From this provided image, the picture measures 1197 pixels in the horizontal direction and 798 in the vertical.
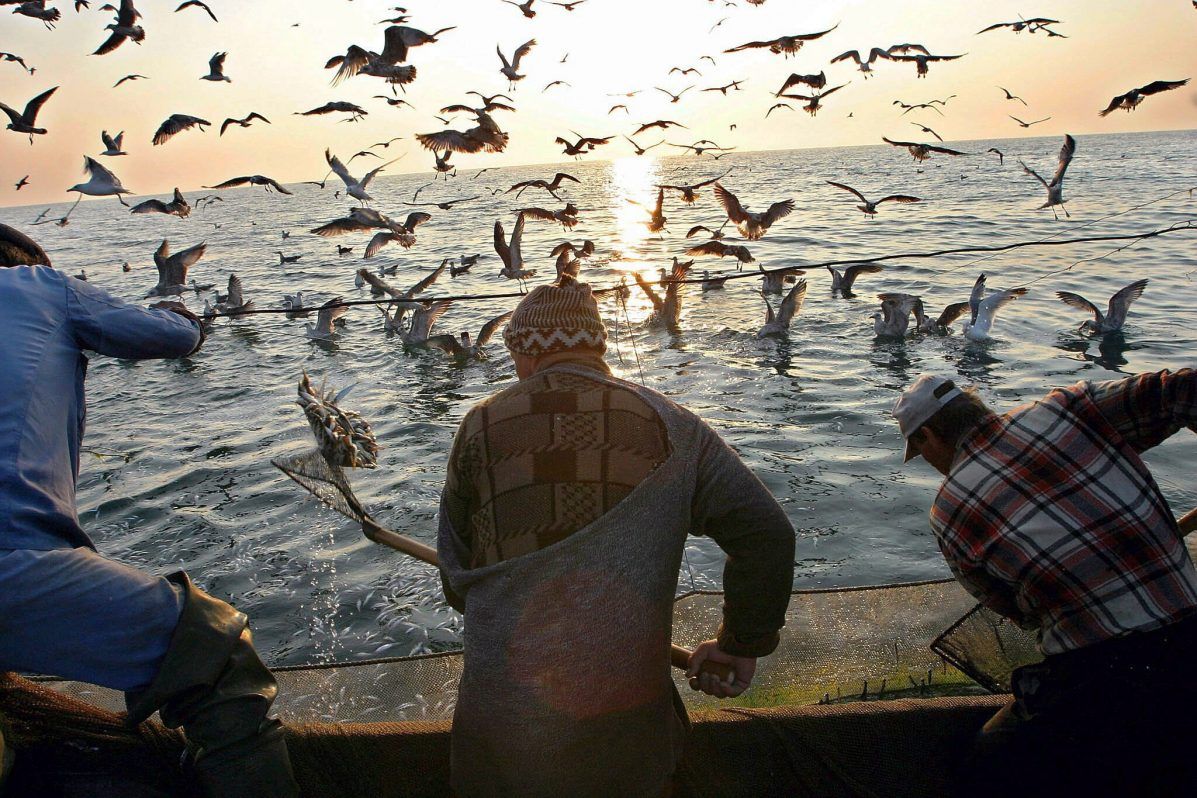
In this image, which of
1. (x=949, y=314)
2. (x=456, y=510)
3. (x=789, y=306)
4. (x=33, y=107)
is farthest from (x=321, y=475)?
(x=949, y=314)

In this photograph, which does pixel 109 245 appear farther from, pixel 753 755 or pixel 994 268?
pixel 753 755

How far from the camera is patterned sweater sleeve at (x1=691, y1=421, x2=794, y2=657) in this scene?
7.10 ft

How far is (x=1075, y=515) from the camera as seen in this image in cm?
244

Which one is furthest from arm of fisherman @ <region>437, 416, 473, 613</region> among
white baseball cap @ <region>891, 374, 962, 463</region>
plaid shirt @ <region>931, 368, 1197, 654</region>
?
plaid shirt @ <region>931, 368, 1197, 654</region>

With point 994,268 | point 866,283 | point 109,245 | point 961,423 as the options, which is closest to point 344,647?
point 961,423

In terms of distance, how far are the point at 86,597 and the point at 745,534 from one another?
1.87 metres

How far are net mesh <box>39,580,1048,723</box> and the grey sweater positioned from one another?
177cm

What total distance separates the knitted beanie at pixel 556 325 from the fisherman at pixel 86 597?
1.30m

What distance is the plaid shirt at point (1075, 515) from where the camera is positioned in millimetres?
2414

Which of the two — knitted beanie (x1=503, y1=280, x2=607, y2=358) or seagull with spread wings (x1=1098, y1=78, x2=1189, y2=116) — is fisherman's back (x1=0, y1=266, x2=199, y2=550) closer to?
knitted beanie (x1=503, y1=280, x2=607, y2=358)

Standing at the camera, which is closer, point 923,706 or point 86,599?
point 86,599

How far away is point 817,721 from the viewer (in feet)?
10.2

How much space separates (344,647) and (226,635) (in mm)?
3389

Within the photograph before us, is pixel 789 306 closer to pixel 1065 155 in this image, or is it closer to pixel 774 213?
pixel 774 213
